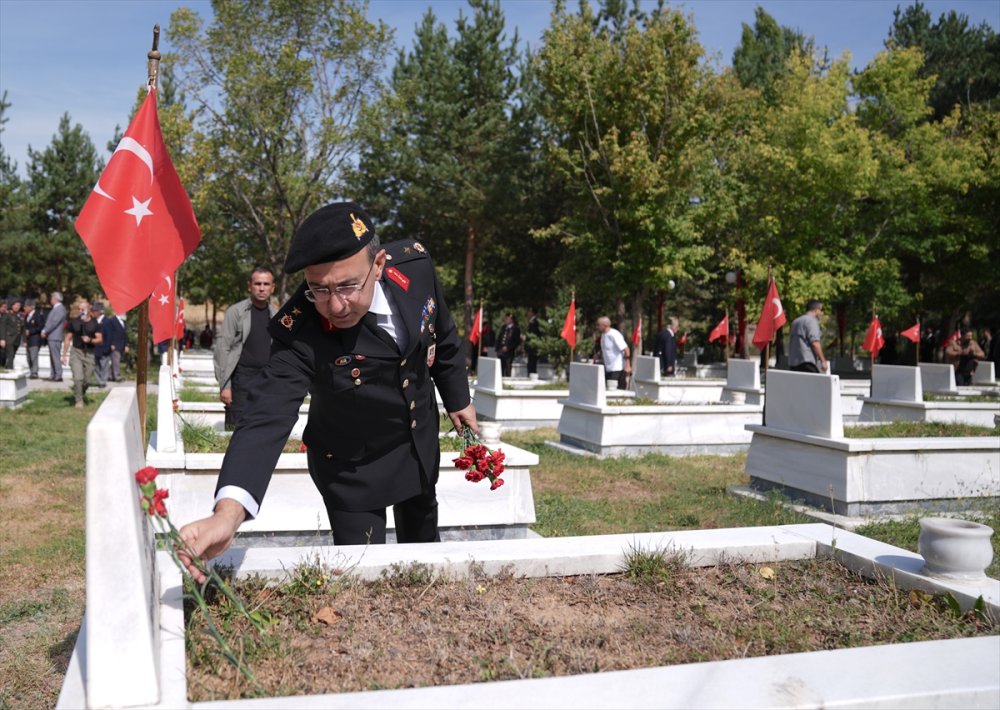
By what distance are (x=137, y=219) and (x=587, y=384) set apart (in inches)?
312

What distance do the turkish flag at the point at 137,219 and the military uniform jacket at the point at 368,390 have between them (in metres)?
2.01

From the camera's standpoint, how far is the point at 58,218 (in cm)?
3984

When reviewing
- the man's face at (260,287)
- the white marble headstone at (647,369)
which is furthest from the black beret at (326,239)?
the white marble headstone at (647,369)

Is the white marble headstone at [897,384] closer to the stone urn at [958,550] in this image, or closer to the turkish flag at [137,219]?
the stone urn at [958,550]

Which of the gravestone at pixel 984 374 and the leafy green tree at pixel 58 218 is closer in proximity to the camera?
the gravestone at pixel 984 374

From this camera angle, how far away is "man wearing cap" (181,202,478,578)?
2.84m

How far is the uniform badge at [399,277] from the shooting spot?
3.45 metres

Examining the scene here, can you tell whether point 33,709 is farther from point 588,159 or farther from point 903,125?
point 903,125

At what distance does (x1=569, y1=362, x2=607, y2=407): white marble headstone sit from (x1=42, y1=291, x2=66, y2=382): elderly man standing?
13102mm

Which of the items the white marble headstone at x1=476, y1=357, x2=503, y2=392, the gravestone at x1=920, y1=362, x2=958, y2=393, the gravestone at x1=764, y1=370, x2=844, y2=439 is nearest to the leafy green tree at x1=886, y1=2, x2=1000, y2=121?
the gravestone at x1=920, y1=362, x2=958, y2=393

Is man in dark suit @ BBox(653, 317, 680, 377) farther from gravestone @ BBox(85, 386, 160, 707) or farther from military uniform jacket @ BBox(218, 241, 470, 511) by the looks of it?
gravestone @ BBox(85, 386, 160, 707)

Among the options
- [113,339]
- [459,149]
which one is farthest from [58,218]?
[113,339]

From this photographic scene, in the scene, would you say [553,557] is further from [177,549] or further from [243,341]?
[243,341]

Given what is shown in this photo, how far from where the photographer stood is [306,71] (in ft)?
85.6
